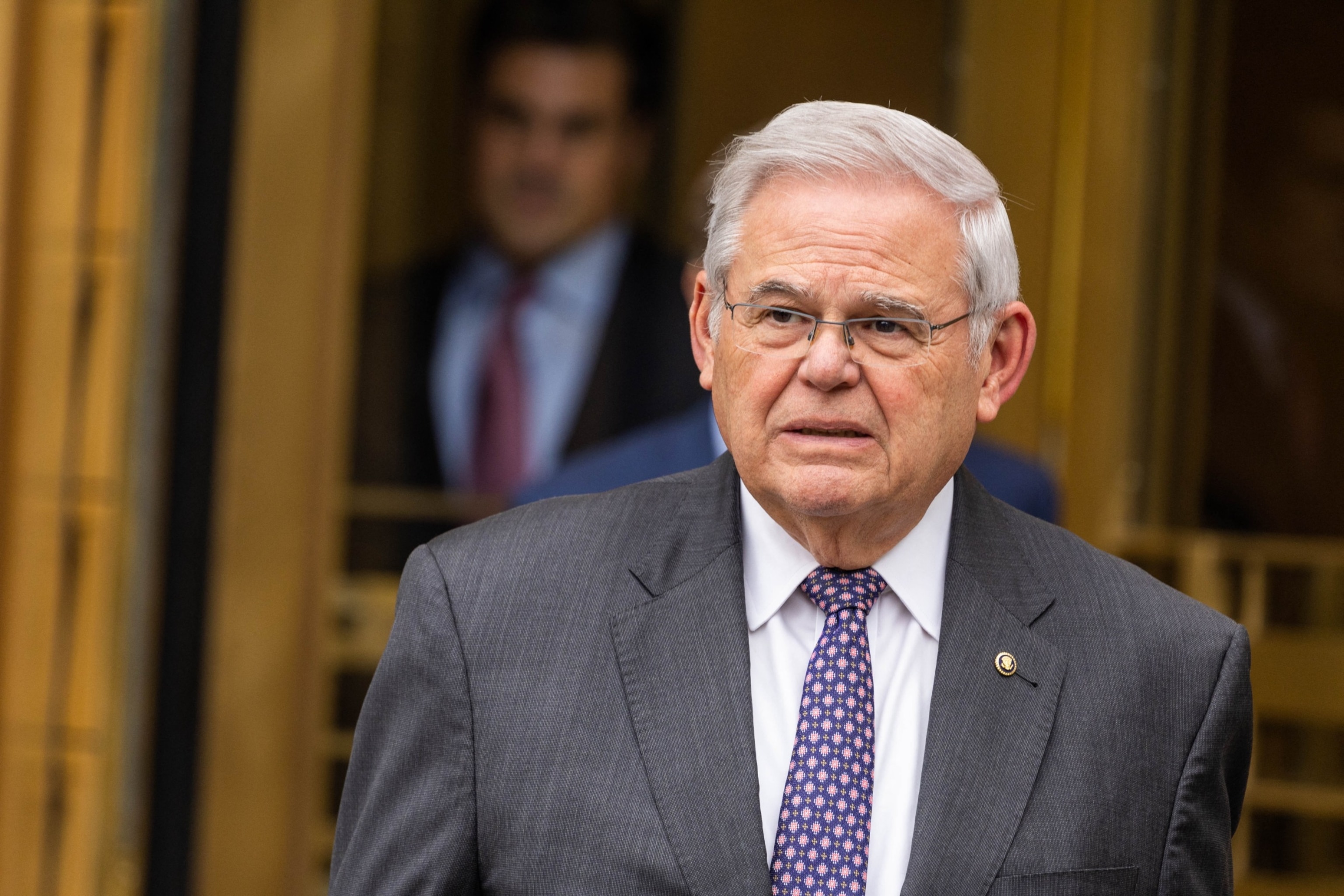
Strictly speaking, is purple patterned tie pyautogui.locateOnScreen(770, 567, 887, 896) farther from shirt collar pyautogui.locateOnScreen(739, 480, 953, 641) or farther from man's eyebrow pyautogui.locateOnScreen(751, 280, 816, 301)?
man's eyebrow pyautogui.locateOnScreen(751, 280, 816, 301)

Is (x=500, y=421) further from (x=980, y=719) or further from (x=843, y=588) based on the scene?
(x=980, y=719)

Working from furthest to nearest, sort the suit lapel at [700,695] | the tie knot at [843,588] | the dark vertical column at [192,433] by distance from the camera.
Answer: the dark vertical column at [192,433], the tie knot at [843,588], the suit lapel at [700,695]

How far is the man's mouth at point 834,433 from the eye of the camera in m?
1.61

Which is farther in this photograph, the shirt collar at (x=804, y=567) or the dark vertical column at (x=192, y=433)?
the dark vertical column at (x=192, y=433)

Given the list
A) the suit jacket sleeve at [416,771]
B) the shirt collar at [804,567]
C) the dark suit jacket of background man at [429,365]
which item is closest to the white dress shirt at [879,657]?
the shirt collar at [804,567]

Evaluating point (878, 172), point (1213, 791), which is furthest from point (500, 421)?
point (1213, 791)

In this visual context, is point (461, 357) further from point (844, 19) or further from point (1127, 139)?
point (1127, 139)

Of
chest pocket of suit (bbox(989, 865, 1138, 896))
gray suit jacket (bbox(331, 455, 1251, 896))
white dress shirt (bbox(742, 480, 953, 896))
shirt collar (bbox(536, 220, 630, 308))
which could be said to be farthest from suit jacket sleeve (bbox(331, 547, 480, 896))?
shirt collar (bbox(536, 220, 630, 308))

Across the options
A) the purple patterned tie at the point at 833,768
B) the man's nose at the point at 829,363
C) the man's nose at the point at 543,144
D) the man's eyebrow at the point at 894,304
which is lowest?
the purple patterned tie at the point at 833,768

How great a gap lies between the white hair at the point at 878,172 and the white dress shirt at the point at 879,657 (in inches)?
10.7

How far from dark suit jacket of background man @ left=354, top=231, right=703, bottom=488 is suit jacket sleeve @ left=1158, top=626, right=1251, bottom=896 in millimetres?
2223

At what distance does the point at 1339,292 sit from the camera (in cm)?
373

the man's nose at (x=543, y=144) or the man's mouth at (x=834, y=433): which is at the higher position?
the man's nose at (x=543, y=144)

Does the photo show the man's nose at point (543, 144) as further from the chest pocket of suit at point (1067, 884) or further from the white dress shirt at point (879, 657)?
the chest pocket of suit at point (1067, 884)
